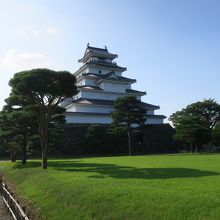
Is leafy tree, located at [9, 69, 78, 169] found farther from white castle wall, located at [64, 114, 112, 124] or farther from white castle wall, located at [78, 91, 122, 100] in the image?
white castle wall, located at [78, 91, 122, 100]

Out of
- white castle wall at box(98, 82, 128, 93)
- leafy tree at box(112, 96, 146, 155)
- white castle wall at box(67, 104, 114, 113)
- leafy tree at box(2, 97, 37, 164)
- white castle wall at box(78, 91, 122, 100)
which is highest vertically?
white castle wall at box(98, 82, 128, 93)

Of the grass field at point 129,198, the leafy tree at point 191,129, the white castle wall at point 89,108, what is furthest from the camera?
the white castle wall at point 89,108

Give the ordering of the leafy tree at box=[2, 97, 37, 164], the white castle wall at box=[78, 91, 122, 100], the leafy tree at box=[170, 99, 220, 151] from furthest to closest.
Result: 1. the white castle wall at box=[78, 91, 122, 100]
2. the leafy tree at box=[170, 99, 220, 151]
3. the leafy tree at box=[2, 97, 37, 164]

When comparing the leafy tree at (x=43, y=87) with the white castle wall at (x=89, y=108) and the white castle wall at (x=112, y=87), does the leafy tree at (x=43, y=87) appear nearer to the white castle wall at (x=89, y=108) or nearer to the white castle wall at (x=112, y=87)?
the white castle wall at (x=89, y=108)

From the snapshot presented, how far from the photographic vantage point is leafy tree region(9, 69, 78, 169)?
25812 millimetres

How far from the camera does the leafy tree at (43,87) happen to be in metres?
25.8

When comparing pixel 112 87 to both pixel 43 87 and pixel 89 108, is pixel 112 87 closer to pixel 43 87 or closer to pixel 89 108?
pixel 89 108

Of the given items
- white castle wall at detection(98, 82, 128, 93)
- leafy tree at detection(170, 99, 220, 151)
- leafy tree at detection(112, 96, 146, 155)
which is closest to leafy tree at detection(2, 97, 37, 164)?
leafy tree at detection(112, 96, 146, 155)

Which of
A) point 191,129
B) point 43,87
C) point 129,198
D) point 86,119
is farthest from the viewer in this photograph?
point 86,119

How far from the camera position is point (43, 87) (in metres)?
26.0

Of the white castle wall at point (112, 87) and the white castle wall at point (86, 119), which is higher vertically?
the white castle wall at point (112, 87)

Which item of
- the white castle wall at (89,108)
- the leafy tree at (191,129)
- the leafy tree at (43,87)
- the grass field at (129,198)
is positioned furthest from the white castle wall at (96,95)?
the grass field at (129,198)

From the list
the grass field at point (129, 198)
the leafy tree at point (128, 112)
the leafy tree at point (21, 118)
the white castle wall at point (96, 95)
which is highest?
the white castle wall at point (96, 95)

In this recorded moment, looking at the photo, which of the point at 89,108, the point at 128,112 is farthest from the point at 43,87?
the point at 89,108
